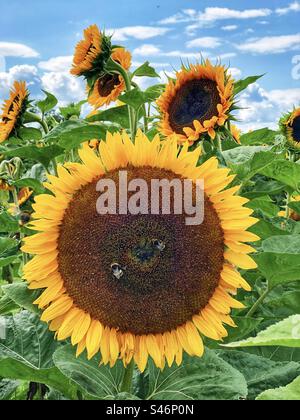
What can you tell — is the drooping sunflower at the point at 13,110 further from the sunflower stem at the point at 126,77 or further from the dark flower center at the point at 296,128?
the dark flower center at the point at 296,128

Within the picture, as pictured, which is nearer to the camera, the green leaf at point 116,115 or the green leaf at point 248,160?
the green leaf at point 248,160

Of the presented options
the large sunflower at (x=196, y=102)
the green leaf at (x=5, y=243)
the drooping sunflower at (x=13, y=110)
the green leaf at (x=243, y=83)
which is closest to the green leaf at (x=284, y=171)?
the large sunflower at (x=196, y=102)

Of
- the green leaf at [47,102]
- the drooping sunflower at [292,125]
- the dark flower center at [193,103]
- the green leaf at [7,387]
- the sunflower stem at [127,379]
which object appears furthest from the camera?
the drooping sunflower at [292,125]

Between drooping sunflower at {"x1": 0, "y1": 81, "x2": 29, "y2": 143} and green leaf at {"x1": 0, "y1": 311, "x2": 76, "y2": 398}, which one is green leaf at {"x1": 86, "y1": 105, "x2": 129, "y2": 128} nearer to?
drooping sunflower at {"x1": 0, "y1": 81, "x2": 29, "y2": 143}

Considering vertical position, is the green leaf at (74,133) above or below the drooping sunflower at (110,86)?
below
